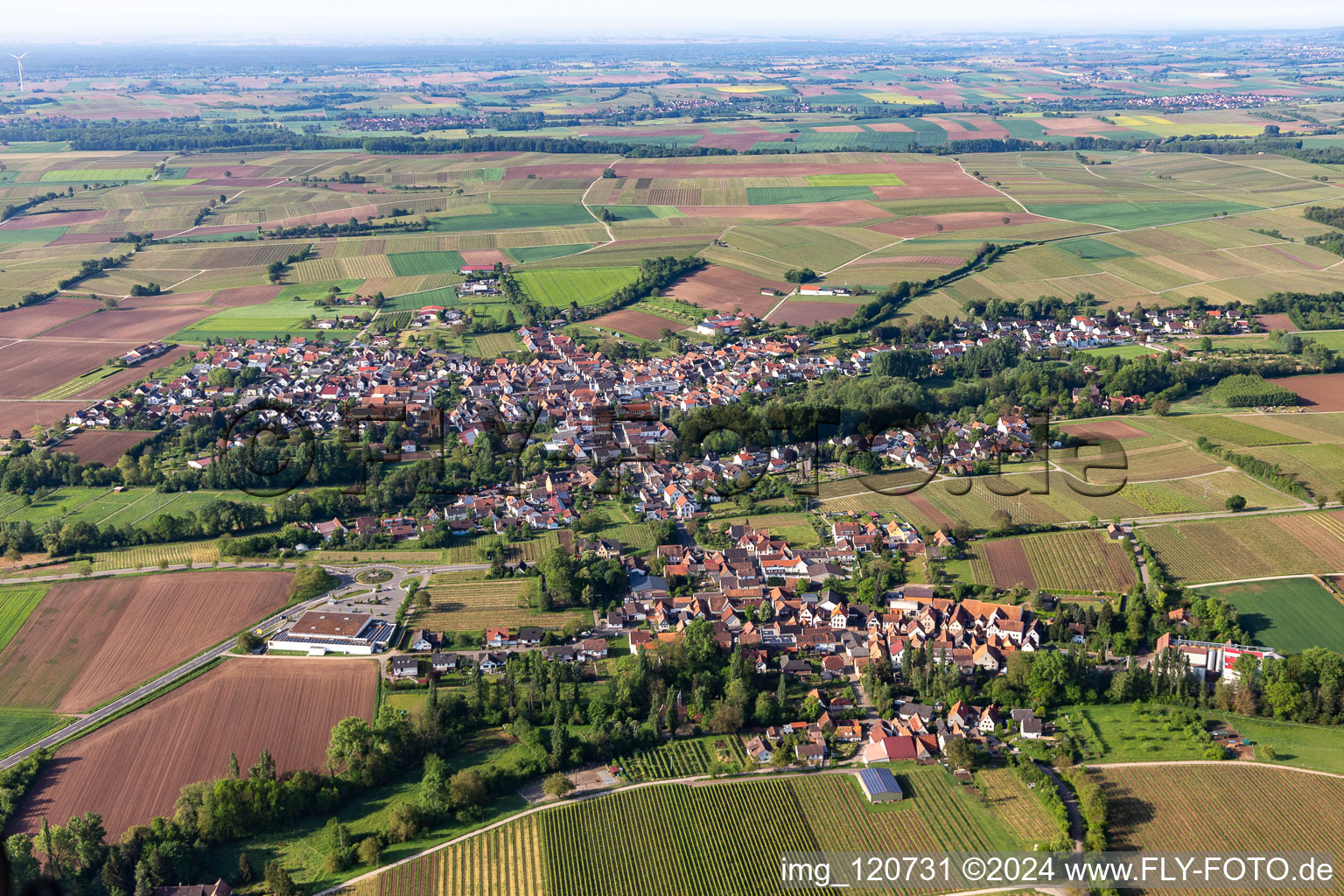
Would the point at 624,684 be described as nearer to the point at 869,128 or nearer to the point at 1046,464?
the point at 1046,464

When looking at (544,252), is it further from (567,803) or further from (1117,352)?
(567,803)

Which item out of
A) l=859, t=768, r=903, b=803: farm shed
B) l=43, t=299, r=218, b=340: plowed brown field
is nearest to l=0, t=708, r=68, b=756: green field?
l=859, t=768, r=903, b=803: farm shed

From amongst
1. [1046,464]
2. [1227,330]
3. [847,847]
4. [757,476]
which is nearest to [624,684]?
[847,847]

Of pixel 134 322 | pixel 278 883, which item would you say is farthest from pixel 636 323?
pixel 278 883

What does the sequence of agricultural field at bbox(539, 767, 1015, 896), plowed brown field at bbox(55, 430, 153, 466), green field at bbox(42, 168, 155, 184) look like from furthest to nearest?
Answer: green field at bbox(42, 168, 155, 184) < plowed brown field at bbox(55, 430, 153, 466) < agricultural field at bbox(539, 767, 1015, 896)

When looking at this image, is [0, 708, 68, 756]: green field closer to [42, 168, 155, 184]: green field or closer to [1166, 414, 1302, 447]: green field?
[1166, 414, 1302, 447]: green field

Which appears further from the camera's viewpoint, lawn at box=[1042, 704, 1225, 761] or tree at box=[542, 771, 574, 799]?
lawn at box=[1042, 704, 1225, 761]

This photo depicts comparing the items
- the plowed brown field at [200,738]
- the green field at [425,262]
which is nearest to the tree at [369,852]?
the plowed brown field at [200,738]
